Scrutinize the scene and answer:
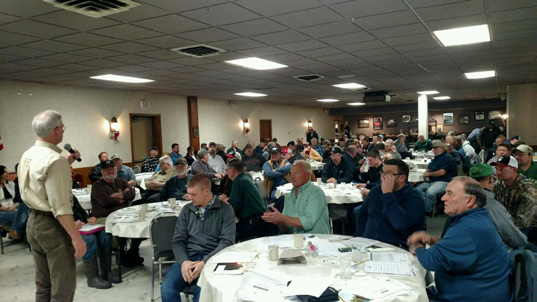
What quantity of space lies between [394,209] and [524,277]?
3.20 ft

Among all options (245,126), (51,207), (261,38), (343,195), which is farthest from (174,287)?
(245,126)

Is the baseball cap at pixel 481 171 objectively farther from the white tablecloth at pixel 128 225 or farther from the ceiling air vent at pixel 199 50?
the ceiling air vent at pixel 199 50

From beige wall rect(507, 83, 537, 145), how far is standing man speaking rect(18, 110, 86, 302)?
13.2 m

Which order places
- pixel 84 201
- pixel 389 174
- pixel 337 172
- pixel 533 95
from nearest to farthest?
pixel 389 174 → pixel 84 201 → pixel 337 172 → pixel 533 95

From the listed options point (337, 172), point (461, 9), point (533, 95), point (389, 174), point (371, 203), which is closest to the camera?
point (389, 174)

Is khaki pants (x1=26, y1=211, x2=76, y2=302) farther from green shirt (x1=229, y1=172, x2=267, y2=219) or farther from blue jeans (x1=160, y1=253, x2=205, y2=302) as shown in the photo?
green shirt (x1=229, y1=172, x2=267, y2=219)

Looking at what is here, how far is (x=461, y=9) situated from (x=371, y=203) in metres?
2.59

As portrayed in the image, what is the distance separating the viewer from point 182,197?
5.55 meters

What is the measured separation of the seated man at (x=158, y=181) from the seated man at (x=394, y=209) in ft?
14.1

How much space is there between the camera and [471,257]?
2066 millimetres

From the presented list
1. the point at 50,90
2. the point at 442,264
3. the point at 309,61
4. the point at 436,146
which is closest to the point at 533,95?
the point at 436,146

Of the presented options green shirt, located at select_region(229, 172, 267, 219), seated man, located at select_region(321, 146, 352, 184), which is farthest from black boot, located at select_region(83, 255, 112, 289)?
seated man, located at select_region(321, 146, 352, 184)

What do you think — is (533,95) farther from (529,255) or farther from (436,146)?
(529,255)

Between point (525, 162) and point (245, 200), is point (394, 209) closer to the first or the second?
point (245, 200)
